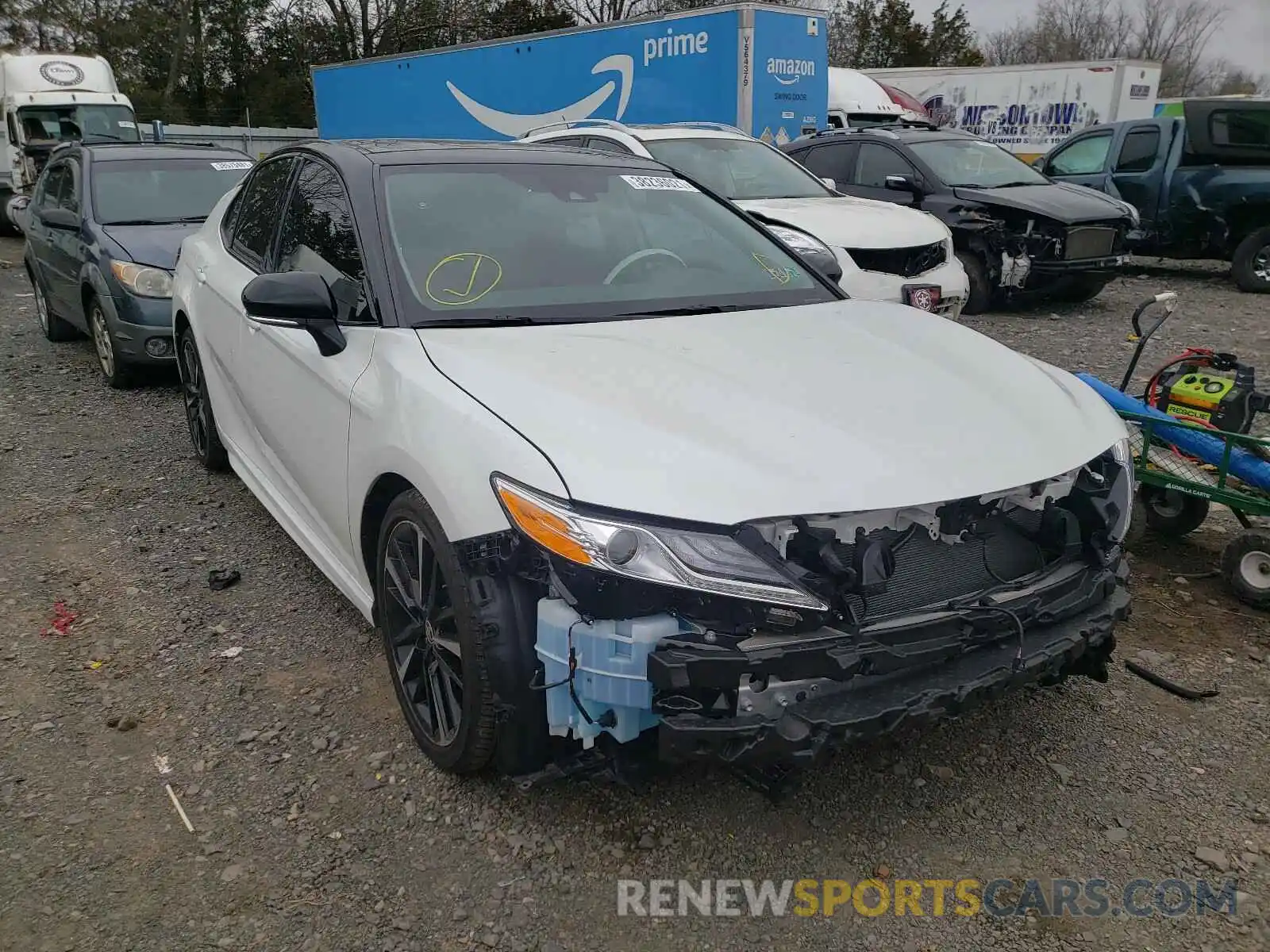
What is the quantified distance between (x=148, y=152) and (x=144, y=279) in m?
1.95

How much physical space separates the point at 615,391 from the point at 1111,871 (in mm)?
1693

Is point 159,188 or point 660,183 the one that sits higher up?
point 660,183

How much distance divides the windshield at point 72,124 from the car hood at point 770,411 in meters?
19.3

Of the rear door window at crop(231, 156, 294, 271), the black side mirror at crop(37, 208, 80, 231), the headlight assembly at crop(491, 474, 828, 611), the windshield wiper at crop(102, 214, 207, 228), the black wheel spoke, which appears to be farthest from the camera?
the windshield wiper at crop(102, 214, 207, 228)

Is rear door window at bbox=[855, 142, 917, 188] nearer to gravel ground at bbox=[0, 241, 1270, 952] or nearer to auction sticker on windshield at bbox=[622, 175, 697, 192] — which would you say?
auction sticker on windshield at bbox=[622, 175, 697, 192]

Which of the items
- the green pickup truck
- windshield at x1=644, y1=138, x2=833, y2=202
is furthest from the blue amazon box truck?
the green pickup truck

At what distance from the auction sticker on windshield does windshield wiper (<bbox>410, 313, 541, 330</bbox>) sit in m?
0.99

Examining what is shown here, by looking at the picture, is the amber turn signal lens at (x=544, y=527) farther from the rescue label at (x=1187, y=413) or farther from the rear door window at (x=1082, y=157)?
the rear door window at (x=1082, y=157)

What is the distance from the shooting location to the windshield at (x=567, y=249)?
122 inches

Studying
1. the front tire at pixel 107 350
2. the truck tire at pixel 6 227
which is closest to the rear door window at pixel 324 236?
the front tire at pixel 107 350

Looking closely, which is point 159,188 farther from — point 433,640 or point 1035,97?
point 1035,97

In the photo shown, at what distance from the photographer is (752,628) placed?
2150 mm

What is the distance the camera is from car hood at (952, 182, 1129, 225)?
930 centimetres

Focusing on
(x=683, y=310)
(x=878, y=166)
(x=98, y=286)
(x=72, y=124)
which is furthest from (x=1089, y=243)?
(x=72, y=124)
